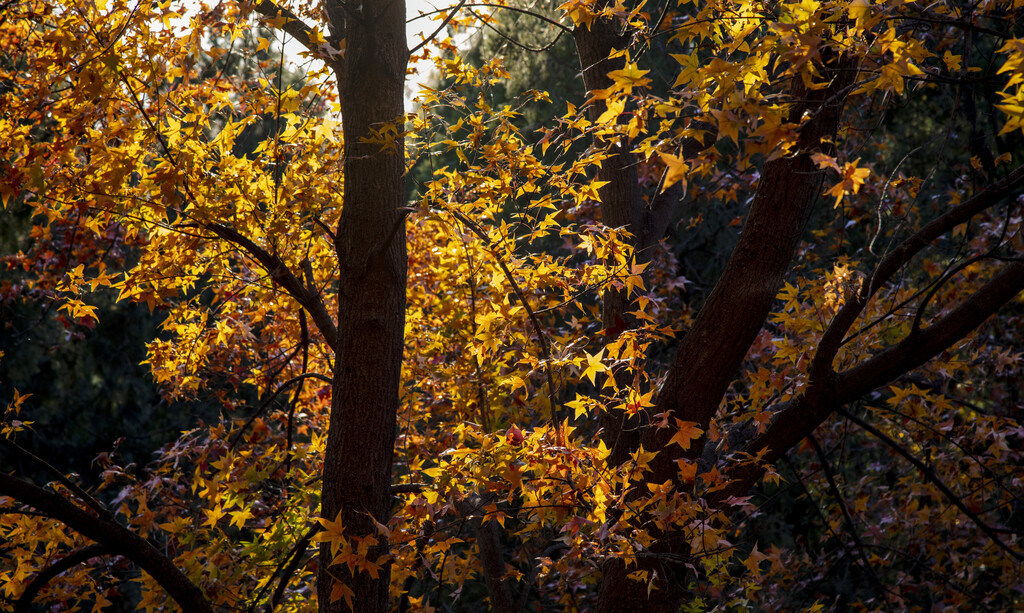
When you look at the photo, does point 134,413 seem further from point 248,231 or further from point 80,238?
point 248,231

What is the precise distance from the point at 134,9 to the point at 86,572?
2.44 meters

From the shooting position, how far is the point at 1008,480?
18.4ft

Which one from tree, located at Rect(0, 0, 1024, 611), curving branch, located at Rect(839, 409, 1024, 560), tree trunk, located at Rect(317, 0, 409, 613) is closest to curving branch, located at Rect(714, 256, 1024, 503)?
tree, located at Rect(0, 0, 1024, 611)

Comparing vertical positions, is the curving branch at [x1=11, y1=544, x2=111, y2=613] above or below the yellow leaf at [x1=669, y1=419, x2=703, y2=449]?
below

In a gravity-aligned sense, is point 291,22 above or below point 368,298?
above

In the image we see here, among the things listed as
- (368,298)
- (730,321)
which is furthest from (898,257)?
(368,298)

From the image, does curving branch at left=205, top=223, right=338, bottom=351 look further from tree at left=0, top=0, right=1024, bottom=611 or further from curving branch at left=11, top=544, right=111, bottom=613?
curving branch at left=11, top=544, right=111, bottom=613

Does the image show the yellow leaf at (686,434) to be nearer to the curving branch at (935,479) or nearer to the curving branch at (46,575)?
the curving branch at (935,479)

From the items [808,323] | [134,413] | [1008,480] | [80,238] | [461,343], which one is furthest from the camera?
[134,413]

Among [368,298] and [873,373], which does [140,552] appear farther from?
[873,373]

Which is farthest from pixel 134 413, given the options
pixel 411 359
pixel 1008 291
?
pixel 1008 291

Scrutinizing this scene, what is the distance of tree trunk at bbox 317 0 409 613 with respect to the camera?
9.77ft

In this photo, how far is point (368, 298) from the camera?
3.11m

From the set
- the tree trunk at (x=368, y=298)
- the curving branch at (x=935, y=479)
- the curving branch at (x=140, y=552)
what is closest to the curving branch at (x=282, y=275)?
the tree trunk at (x=368, y=298)
